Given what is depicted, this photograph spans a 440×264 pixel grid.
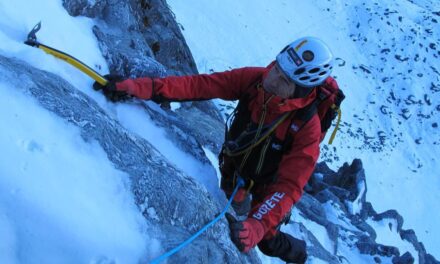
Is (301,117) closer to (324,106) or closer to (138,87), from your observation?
(324,106)

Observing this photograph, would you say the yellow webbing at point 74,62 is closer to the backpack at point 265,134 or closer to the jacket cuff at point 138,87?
the jacket cuff at point 138,87

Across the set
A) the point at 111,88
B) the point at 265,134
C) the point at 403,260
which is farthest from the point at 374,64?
the point at 111,88

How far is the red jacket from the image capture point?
4473 millimetres

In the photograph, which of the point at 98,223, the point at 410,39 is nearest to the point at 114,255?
the point at 98,223

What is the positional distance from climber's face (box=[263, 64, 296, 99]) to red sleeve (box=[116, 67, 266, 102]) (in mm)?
460

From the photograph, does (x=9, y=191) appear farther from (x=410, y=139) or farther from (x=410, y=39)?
(x=410, y=39)

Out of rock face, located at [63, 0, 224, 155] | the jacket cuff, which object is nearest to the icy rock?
rock face, located at [63, 0, 224, 155]

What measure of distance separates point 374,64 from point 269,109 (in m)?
25.7

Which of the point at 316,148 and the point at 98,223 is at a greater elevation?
the point at 98,223

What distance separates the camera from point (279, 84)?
15.1 ft

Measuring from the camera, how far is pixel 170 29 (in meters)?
11.9

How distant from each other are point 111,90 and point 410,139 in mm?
24223

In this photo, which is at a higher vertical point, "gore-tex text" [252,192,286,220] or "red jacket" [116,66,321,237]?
"red jacket" [116,66,321,237]

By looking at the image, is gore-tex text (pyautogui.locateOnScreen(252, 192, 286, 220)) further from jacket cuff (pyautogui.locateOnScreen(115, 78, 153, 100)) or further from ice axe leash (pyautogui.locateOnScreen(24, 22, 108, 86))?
ice axe leash (pyautogui.locateOnScreen(24, 22, 108, 86))
